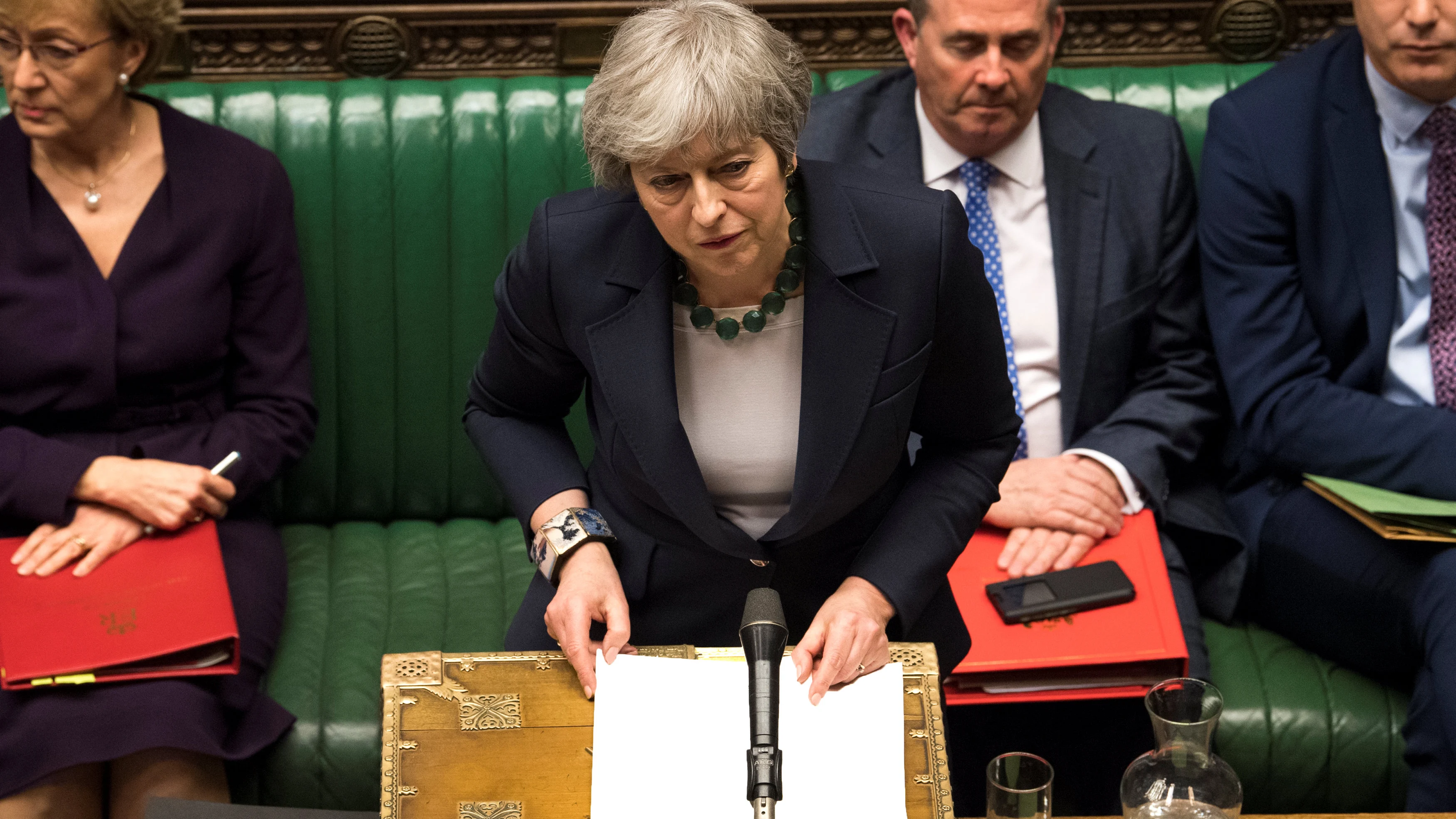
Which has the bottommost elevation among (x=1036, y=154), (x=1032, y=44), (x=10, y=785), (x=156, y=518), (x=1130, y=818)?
(x=10, y=785)

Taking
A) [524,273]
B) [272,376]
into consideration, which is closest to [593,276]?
[524,273]

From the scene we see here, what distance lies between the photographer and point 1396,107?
243cm

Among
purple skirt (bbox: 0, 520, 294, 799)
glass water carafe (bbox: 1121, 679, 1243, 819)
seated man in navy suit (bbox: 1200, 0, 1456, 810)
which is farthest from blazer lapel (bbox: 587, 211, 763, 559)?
seated man in navy suit (bbox: 1200, 0, 1456, 810)

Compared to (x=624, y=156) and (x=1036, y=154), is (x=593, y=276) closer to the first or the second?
(x=624, y=156)

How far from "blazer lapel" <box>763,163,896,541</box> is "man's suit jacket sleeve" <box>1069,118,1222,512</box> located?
913mm

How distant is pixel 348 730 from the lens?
2250 millimetres

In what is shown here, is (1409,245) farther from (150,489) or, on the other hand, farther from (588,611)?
(150,489)

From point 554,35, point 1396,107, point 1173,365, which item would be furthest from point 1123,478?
point 554,35

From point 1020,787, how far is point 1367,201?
4.88 ft

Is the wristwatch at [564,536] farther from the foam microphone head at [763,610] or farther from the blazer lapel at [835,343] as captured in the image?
the foam microphone head at [763,610]

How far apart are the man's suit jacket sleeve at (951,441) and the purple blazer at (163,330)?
123cm

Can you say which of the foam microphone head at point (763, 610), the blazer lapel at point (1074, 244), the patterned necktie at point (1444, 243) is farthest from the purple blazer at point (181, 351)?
the patterned necktie at point (1444, 243)

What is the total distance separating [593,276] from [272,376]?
1.01 metres

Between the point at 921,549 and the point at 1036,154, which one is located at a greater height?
the point at 1036,154
